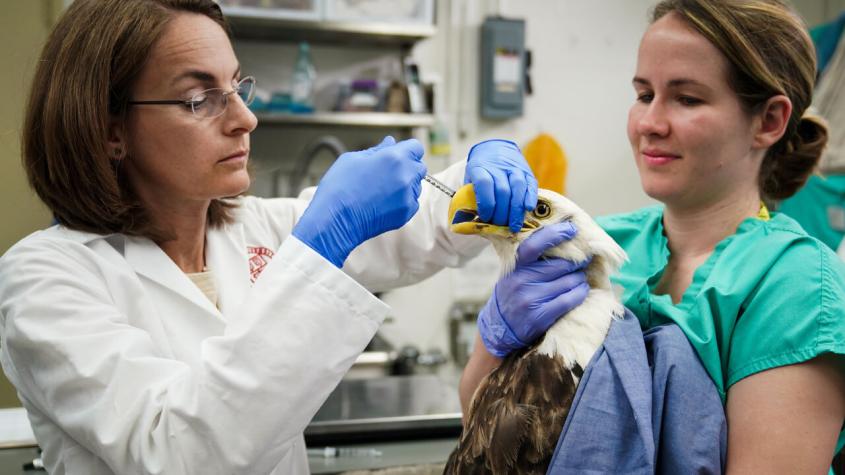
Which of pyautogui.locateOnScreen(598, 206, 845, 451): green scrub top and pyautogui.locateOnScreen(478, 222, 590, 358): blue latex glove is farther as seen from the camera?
pyautogui.locateOnScreen(478, 222, 590, 358): blue latex glove

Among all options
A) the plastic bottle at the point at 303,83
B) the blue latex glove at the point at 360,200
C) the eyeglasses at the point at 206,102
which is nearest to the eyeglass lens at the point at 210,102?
the eyeglasses at the point at 206,102

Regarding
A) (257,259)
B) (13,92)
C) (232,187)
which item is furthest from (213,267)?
(13,92)

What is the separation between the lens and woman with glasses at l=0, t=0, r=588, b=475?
995mm

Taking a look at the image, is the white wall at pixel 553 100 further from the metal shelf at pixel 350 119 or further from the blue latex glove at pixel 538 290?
the blue latex glove at pixel 538 290

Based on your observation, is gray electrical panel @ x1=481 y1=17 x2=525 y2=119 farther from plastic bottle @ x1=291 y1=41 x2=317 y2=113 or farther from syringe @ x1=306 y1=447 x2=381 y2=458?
syringe @ x1=306 y1=447 x2=381 y2=458

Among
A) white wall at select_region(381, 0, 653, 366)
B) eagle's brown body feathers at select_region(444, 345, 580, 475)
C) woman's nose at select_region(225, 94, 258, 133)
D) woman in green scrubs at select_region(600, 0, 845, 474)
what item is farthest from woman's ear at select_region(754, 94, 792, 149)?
white wall at select_region(381, 0, 653, 366)

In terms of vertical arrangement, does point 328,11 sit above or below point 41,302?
above

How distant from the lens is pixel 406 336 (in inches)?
155

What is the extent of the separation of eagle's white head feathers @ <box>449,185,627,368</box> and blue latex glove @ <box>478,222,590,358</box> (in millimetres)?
15

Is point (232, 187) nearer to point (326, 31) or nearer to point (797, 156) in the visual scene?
point (797, 156)

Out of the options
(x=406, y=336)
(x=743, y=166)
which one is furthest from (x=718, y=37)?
(x=406, y=336)

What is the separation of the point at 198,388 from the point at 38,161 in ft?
1.98

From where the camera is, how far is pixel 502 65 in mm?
3840

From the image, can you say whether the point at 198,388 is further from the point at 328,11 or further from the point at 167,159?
the point at 328,11
